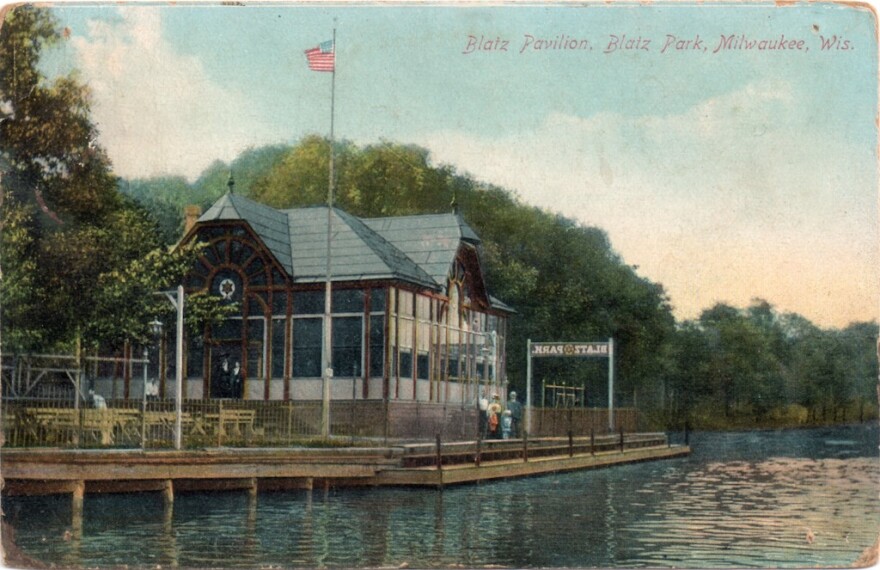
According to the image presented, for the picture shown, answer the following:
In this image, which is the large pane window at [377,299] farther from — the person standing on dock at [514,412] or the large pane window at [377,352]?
the person standing on dock at [514,412]

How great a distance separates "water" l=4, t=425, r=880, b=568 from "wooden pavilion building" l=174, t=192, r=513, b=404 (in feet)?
15.2

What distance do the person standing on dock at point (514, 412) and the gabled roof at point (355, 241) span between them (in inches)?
132

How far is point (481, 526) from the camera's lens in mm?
18672

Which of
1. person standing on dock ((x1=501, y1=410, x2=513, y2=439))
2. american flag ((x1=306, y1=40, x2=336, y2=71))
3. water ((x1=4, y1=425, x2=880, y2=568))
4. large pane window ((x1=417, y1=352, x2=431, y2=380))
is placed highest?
american flag ((x1=306, y1=40, x2=336, y2=71))

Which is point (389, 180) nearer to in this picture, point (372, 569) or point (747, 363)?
point (747, 363)

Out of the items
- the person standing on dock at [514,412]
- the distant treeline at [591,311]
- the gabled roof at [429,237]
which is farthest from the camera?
the person standing on dock at [514,412]

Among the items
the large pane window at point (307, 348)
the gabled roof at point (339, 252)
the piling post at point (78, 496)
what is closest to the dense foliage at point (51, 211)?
the piling post at point (78, 496)

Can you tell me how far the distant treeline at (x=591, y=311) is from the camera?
1997cm

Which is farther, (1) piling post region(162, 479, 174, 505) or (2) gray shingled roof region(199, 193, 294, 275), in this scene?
(2) gray shingled roof region(199, 193, 294, 275)

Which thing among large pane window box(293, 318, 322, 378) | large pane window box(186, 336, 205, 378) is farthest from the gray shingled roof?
large pane window box(186, 336, 205, 378)

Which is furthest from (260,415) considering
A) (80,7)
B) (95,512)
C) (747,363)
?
(80,7)

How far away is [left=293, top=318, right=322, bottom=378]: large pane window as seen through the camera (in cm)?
2825

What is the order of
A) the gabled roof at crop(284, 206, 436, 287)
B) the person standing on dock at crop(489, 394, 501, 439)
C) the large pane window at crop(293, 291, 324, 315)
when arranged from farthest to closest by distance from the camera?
the person standing on dock at crop(489, 394, 501, 439), the gabled roof at crop(284, 206, 436, 287), the large pane window at crop(293, 291, 324, 315)

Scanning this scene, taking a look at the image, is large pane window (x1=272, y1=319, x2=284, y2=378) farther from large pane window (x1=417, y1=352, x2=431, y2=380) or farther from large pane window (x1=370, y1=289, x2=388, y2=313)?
large pane window (x1=417, y1=352, x2=431, y2=380)
